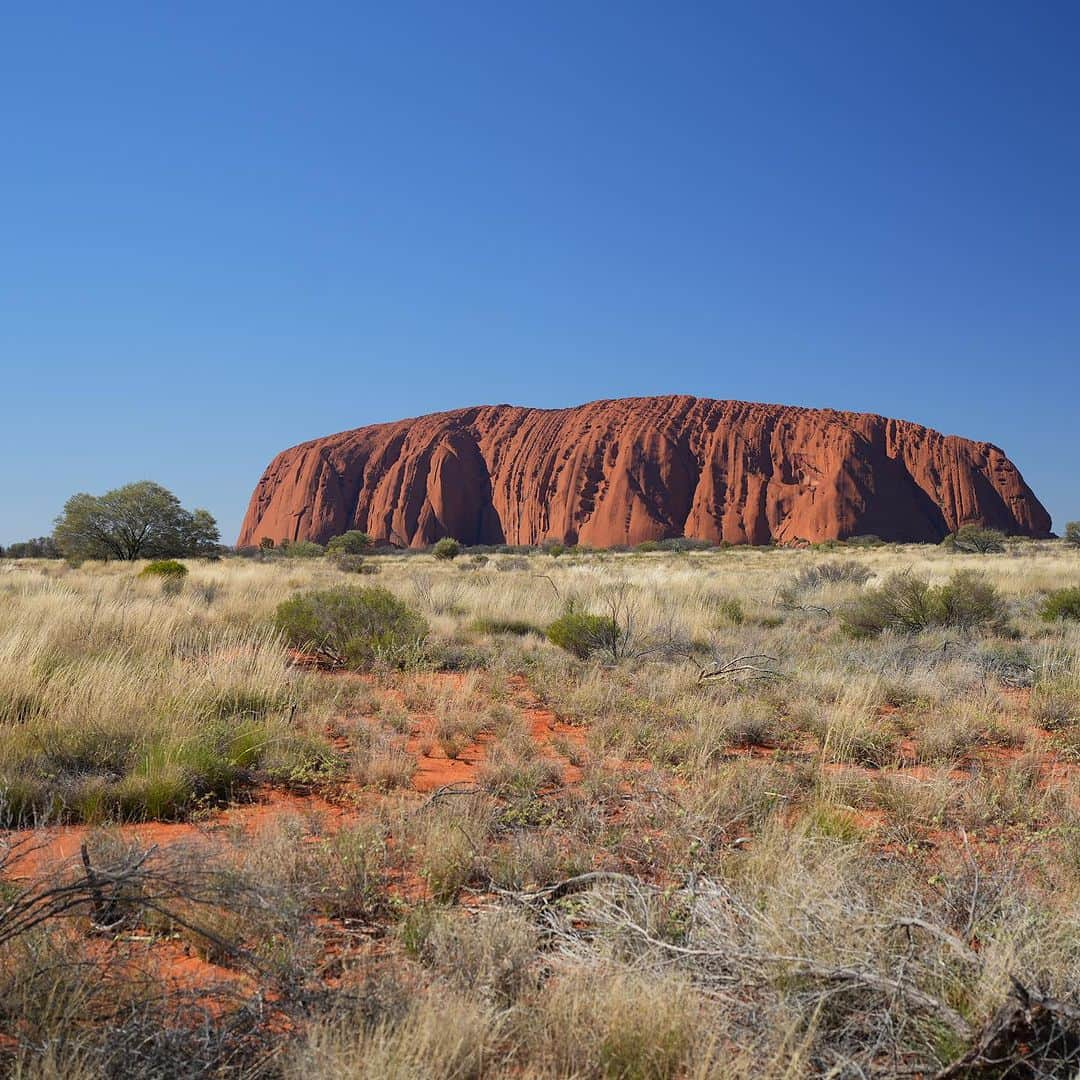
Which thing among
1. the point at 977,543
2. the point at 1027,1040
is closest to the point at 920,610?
the point at 1027,1040

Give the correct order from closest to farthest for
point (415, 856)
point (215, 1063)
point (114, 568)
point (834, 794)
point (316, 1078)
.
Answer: point (316, 1078) → point (215, 1063) → point (415, 856) → point (834, 794) → point (114, 568)

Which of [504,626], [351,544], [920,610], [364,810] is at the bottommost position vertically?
[364,810]

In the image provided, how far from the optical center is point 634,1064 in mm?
1979

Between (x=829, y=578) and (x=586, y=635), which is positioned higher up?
(x=829, y=578)

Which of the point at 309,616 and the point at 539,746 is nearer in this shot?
the point at 539,746

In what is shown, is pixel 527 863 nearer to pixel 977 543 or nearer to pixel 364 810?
pixel 364 810

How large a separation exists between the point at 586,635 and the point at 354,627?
284cm

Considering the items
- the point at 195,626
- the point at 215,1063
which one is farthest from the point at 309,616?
the point at 215,1063

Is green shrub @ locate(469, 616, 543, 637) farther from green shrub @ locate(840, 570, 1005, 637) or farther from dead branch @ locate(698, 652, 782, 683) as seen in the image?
green shrub @ locate(840, 570, 1005, 637)

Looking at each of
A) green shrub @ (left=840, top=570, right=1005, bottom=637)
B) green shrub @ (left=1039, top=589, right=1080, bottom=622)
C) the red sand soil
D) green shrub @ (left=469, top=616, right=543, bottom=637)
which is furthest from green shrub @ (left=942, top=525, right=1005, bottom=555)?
the red sand soil

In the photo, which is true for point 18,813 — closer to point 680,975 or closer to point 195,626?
point 680,975

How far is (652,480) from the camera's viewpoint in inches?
3438

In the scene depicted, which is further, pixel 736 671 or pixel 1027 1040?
pixel 736 671

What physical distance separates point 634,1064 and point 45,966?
5.55ft
